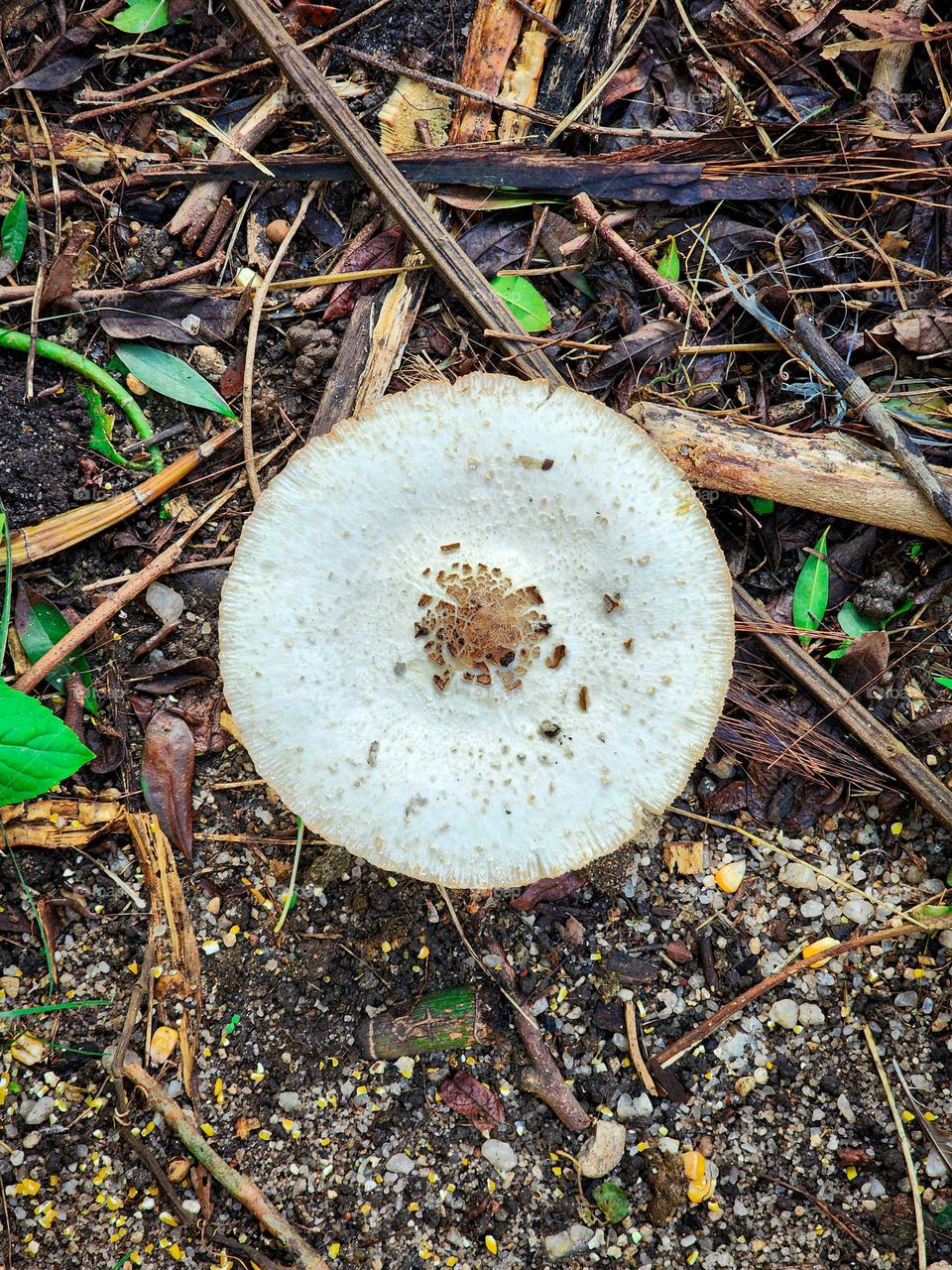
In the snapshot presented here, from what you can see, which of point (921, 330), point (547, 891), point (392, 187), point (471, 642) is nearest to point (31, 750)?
point (471, 642)

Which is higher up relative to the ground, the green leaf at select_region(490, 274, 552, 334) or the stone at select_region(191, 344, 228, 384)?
the green leaf at select_region(490, 274, 552, 334)

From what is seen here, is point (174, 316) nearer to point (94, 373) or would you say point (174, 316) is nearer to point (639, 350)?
point (94, 373)

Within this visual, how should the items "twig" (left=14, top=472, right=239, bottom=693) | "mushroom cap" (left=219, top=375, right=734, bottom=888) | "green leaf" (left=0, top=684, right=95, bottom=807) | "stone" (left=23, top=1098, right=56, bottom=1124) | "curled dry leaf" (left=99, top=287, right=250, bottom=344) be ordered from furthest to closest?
1. "curled dry leaf" (left=99, top=287, right=250, bottom=344)
2. "twig" (left=14, top=472, right=239, bottom=693)
3. "stone" (left=23, top=1098, right=56, bottom=1124)
4. "green leaf" (left=0, top=684, right=95, bottom=807)
5. "mushroom cap" (left=219, top=375, right=734, bottom=888)

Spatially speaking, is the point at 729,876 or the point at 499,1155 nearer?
the point at 499,1155

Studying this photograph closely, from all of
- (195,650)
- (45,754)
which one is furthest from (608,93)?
(45,754)

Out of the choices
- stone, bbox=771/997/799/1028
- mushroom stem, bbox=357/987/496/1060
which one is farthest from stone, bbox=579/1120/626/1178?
stone, bbox=771/997/799/1028

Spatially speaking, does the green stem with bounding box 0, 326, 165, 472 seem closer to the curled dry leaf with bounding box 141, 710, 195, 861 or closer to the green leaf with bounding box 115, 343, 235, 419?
the green leaf with bounding box 115, 343, 235, 419
